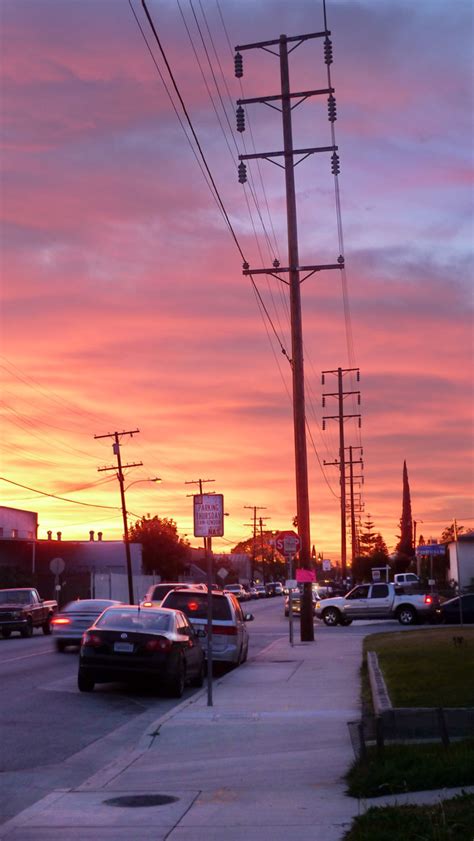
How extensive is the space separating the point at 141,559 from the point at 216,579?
40.4 metres

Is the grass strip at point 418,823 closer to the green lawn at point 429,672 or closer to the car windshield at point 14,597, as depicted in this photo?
the green lawn at point 429,672

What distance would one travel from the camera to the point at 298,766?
10.3 m

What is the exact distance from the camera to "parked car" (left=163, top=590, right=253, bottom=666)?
21922 millimetres

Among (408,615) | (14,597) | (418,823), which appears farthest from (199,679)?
(408,615)

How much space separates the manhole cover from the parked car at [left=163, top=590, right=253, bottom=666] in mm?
12447

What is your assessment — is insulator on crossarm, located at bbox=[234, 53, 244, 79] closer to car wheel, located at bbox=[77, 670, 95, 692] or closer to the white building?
car wheel, located at bbox=[77, 670, 95, 692]

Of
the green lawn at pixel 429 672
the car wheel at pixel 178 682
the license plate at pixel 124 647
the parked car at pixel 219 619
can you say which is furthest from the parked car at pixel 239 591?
the license plate at pixel 124 647

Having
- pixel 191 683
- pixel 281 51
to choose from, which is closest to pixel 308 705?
pixel 191 683

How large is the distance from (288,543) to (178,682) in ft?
41.2

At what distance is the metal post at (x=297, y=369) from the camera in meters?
30.9

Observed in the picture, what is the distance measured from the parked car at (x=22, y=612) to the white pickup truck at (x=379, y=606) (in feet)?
40.7

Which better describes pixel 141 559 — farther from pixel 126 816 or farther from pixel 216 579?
pixel 126 816

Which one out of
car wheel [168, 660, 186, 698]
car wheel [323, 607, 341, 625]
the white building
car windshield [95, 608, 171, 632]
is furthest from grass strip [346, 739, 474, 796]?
the white building

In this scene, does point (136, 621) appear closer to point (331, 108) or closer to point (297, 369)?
point (297, 369)
